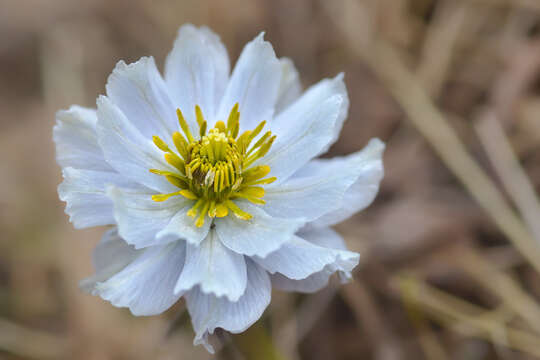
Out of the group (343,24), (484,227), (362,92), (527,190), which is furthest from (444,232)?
(343,24)

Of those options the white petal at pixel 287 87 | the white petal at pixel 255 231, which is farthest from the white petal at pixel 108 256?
the white petal at pixel 287 87

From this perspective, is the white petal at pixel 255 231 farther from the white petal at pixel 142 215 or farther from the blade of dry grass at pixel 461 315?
the blade of dry grass at pixel 461 315

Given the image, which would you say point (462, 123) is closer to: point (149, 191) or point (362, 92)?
point (362, 92)

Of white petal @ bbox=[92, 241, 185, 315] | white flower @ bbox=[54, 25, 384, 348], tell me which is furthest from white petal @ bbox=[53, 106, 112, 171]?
white petal @ bbox=[92, 241, 185, 315]

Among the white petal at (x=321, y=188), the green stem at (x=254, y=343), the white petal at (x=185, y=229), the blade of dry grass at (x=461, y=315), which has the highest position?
the white petal at (x=185, y=229)

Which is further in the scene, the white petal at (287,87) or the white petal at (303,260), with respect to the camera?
the white petal at (287,87)

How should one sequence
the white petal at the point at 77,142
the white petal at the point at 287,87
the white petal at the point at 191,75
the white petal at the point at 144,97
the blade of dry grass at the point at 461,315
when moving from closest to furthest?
1. the white petal at the point at 144,97
2. the white petal at the point at 77,142
3. the white petal at the point at 191,75
4. the white petal at the point at 287,87
5. the blade of dry grass at the point at 461,315

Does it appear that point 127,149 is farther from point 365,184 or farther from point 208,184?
point 365,184

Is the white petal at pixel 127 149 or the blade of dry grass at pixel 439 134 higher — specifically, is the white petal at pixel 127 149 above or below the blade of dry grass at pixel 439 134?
above
